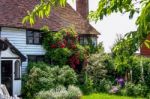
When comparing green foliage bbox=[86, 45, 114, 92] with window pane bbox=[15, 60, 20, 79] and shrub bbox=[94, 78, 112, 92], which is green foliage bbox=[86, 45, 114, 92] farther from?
window pane bbox=[15, 60, 20, 79]

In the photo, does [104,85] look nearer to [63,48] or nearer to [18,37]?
[63,48]

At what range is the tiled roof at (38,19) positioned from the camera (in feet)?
87.2

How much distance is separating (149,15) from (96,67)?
2821 cm

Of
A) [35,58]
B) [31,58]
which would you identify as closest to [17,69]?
[31,58]

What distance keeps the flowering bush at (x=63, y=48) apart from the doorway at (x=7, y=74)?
437 cm

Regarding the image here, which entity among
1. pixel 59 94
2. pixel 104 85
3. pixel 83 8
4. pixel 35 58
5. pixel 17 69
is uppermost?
pixel 83 8

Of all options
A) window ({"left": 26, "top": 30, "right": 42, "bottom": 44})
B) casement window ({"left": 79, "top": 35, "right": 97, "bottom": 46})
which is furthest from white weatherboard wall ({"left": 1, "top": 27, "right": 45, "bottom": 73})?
casement window ({"left": 79, "top": 35, "right": 97, "bottom": 46})

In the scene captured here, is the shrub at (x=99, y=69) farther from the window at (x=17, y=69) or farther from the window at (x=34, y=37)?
the window at (x=17, y=69)

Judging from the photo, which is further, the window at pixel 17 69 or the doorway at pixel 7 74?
the window at pixel 17 69

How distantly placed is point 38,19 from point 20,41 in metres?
3.28

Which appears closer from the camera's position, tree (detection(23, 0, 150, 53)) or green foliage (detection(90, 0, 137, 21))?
tree (detection(23, 0, 150, 53))

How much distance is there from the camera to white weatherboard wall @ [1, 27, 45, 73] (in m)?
25.8

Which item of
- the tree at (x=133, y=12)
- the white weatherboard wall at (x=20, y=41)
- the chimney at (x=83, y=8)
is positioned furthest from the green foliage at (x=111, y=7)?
the chimney at (x=83, y=8)

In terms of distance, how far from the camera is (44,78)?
24.6m
